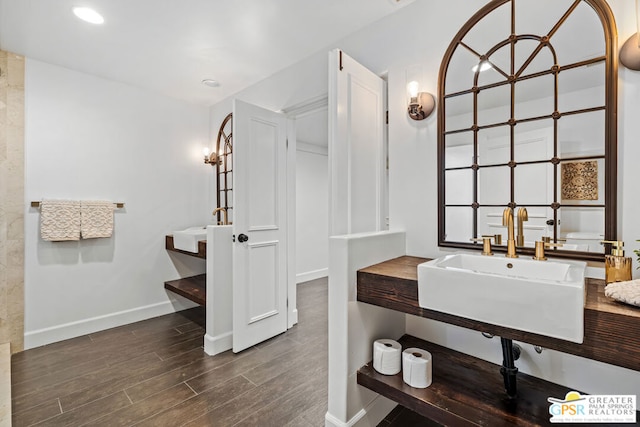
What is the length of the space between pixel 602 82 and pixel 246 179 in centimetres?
217

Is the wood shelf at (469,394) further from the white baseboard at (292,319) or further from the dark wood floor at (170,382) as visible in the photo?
the white baseboard at (292,319)

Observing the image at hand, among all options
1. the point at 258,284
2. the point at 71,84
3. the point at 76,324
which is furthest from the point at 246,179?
the point at 76,324

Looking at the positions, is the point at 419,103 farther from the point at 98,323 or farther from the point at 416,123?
the point at 98,323

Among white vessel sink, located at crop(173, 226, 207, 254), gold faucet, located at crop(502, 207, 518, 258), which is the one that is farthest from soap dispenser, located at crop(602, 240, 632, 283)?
white vessel sink, located at crop(173, 226, 207, 254)

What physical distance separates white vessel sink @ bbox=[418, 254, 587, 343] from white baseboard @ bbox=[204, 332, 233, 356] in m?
1.84

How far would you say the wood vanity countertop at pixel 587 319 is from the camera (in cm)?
86

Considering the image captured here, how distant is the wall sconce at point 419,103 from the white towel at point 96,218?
285cm

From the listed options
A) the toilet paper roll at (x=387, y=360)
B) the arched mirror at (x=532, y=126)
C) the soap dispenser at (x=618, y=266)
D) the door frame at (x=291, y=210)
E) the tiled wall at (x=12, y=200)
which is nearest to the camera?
the soap dispenser at (x=618, y=266)

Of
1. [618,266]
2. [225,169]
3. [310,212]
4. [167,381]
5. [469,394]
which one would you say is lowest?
[167,381]

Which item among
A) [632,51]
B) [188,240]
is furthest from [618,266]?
[188,240]

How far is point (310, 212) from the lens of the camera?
478 cm

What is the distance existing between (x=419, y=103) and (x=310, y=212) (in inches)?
126

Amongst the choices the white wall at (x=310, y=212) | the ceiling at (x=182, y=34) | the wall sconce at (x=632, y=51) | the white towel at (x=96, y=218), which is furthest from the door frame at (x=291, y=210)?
the wall sconce at (x=632, y=51)

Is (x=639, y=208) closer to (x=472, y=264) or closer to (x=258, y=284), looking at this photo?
(x=472, y=264)
